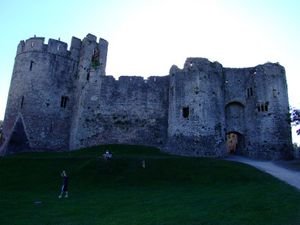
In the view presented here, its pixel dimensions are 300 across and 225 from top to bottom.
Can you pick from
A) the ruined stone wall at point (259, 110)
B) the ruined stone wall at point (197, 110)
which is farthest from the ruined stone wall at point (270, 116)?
the ruined stone wall at point (197, 110)

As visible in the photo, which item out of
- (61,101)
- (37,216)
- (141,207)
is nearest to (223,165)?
(141,207)

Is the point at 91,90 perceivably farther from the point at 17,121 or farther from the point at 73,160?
the point at 73,160

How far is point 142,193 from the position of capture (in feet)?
52.8

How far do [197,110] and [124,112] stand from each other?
8.84 m

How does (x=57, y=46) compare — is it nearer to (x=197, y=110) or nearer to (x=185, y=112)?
(x=185, y=112)

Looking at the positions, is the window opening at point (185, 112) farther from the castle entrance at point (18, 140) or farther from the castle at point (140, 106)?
the castle entrance at point (18, 140)

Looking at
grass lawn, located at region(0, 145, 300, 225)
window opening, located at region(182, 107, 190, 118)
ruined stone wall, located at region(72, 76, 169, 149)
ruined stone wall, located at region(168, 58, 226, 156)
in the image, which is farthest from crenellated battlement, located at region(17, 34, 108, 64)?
grass lawn, located at region(0, 145, 300, 225)

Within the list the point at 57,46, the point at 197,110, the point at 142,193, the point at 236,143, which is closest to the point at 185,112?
the point at 197,110

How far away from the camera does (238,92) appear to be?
108 ft

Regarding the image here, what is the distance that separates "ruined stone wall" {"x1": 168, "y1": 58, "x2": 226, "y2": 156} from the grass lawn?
4.95 m

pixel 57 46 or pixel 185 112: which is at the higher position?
pixel 57 46

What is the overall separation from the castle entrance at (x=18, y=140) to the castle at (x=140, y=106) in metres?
0.10

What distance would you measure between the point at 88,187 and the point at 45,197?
310 cm

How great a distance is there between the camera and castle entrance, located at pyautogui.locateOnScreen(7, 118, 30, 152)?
3194cm
